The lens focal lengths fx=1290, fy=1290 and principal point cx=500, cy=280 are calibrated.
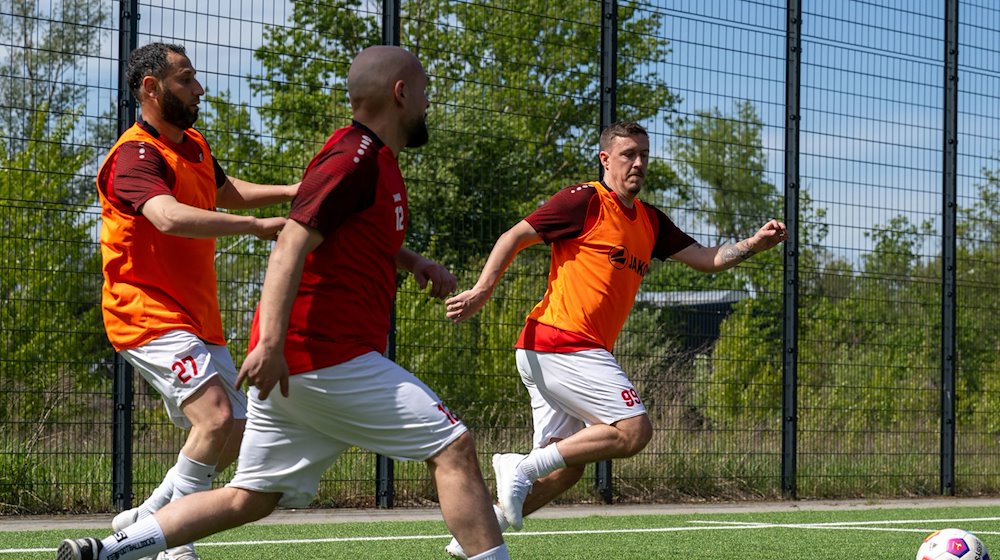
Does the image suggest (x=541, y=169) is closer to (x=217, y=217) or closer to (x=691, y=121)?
(x=691, y=121)

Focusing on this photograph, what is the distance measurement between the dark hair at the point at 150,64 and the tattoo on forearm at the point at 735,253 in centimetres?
292

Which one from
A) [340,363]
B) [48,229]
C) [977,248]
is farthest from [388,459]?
[977,248]

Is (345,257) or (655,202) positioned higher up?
(655,202)

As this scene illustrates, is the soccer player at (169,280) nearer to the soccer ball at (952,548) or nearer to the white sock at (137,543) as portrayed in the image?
the white sock at (137,543)

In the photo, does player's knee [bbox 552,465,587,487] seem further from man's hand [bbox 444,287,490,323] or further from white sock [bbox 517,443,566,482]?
man's hand [bbox 444,287,490,323]

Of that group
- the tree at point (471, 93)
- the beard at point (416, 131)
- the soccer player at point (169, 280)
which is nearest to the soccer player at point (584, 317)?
the soccer player at point (169, 280)

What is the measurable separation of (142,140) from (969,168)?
1015 centimetres

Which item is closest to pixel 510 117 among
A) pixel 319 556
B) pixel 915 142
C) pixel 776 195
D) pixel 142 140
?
pixel 776 195

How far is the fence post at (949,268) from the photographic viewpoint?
1290 centimetres

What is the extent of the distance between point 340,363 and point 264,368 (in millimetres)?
265

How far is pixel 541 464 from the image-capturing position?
629cm

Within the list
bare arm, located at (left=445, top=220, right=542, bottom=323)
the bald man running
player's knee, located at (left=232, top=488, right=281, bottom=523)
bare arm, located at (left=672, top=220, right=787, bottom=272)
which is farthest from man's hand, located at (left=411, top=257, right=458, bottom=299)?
bare arm, located at (left=672, top=220, right=787, bottom=272)

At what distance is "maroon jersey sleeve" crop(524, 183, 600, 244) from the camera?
652 cm

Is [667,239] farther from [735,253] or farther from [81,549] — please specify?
[81,549]
